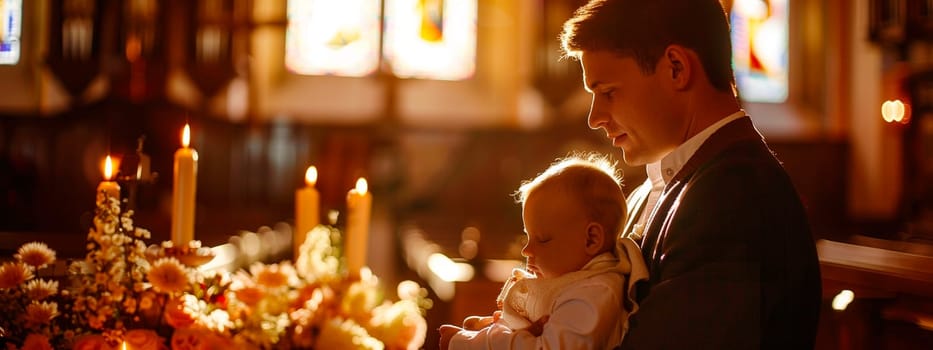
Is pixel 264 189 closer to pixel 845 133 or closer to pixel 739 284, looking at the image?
pixel 845 133

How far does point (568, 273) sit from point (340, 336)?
599 mm

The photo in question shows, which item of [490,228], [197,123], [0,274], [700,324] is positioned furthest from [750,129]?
[197,123]

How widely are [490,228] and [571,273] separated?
7252 millimetres

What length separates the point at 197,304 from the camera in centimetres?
136

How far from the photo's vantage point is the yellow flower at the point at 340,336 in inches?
45.0

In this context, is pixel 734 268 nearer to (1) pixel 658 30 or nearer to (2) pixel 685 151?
(2) pixel 685 151

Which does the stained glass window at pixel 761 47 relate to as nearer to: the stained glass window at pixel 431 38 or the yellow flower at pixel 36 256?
the stained glass window at pixel 431 38

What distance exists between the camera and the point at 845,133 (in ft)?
34.3

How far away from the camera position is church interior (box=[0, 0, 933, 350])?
8.38m

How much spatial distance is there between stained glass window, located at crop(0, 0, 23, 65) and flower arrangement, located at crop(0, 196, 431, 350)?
9136 millimetres

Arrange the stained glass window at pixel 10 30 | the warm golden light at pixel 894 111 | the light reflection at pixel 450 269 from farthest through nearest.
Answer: the stained glass window at pixel 10 30 < the warm golden light at pixel 894 111 < the light reflection at pixel 450 269

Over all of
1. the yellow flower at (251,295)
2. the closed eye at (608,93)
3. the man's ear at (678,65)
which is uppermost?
the man's ear at (678,65)

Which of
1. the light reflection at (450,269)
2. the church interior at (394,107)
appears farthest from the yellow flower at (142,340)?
the church interior at (394,107)

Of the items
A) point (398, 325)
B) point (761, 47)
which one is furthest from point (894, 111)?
point (398, 325)
